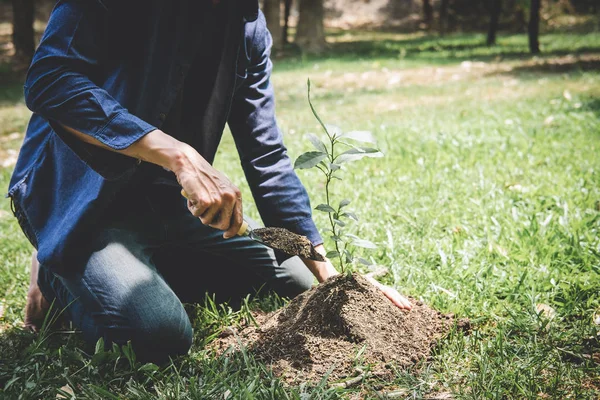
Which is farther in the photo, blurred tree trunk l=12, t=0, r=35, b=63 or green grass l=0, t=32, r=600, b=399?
blurred tree trunk l=12, t=0, r=35, b=63

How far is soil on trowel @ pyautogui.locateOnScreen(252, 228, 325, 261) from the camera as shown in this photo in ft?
6.13

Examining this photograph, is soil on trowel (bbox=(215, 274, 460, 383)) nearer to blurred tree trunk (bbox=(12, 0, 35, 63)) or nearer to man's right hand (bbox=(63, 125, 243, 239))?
man's right hand (bbox=(63, 125, 243, 239))

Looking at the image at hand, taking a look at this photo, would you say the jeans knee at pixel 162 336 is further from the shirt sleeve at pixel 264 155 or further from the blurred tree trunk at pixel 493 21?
the blurred tree trunk at pixel 493 21

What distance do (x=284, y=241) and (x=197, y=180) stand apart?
0.42 m

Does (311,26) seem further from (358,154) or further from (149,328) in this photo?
(149,328)

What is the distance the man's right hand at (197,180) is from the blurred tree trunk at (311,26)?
12.6 metres

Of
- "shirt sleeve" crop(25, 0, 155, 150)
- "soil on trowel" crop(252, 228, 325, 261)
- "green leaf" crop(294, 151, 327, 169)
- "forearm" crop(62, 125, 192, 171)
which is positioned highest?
"shirt sleeve" crop(25, 0, 155, 150)

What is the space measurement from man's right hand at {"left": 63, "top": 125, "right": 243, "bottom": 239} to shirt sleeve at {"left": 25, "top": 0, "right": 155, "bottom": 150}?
4cm

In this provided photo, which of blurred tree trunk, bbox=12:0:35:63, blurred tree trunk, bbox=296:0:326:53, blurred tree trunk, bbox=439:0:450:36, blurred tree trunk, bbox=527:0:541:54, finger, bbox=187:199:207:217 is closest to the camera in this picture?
finger, bbox=187:199:207:217

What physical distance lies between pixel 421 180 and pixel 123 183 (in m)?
2.18

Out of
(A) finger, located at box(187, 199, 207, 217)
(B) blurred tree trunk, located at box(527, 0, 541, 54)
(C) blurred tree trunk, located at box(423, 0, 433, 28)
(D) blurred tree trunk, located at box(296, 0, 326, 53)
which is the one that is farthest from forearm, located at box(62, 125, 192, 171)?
(C) blurred tree trunk, located at box(423, 0, 433, 28)

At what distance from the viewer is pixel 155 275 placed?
6.41 feet

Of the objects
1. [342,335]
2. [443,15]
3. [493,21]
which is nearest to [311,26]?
[493,21]

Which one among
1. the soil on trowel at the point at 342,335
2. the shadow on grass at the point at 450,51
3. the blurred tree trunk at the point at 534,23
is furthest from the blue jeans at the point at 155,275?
the blurred tree trunk at the point at 534,23
